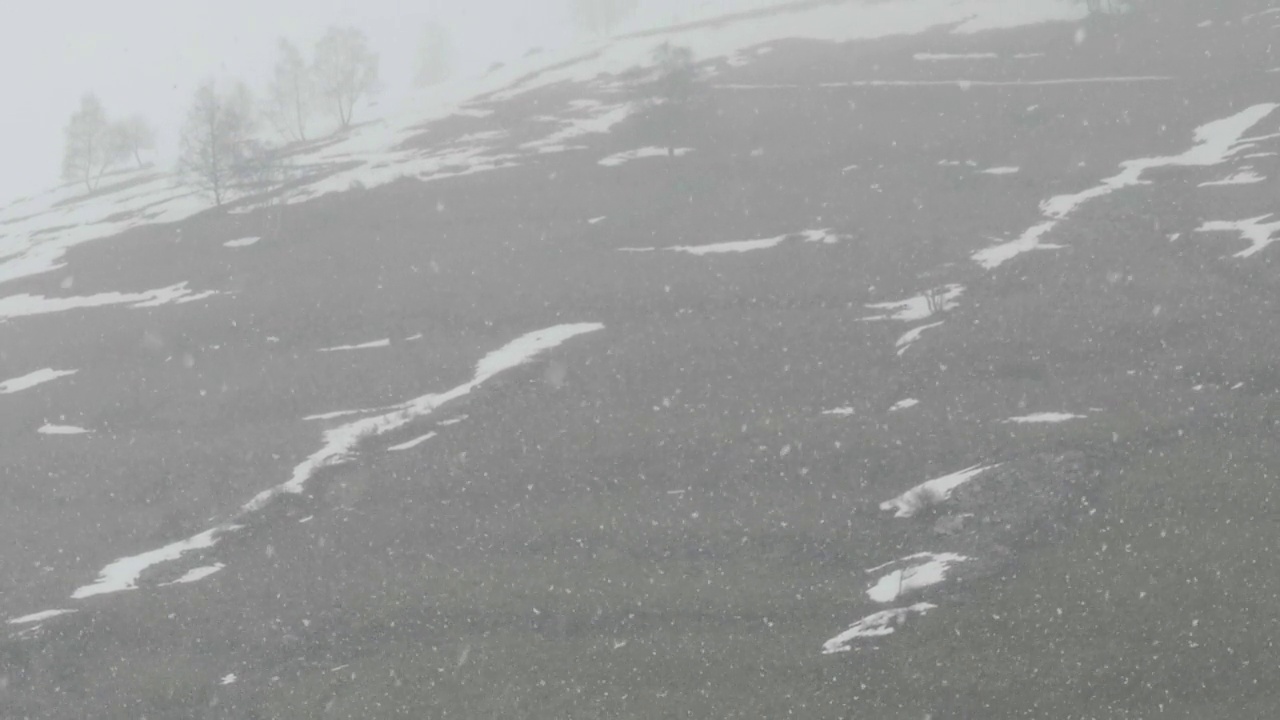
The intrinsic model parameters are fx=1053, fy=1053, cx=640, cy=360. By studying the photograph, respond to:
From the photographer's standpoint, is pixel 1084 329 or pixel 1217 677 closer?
pixel 1217 677

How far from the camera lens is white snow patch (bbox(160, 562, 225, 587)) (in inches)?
1069

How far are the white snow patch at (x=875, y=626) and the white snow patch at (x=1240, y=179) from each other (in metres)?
31.4

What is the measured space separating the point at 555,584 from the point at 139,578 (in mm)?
11637

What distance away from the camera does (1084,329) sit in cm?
3344

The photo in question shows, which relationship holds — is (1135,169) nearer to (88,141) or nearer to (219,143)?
(219,143)

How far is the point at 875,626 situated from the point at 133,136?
90958 millimetres

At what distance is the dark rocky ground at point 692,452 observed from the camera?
1992 centimetres

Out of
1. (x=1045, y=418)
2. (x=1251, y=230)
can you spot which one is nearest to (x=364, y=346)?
(x=1045, y=418)

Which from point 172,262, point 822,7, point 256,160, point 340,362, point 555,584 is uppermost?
point 822,7

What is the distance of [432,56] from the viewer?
129 meters

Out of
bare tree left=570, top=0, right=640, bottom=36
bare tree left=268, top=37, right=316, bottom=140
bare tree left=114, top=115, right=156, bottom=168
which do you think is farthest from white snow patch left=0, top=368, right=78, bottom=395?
bare tree left=570, top=0, right=640, bottom=36

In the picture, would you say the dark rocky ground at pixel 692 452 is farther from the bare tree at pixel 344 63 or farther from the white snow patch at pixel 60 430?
the bare tree at pixel 344 63

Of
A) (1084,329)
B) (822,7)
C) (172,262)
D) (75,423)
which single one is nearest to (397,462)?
(75,423)

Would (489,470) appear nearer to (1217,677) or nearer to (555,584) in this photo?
(555,584)
